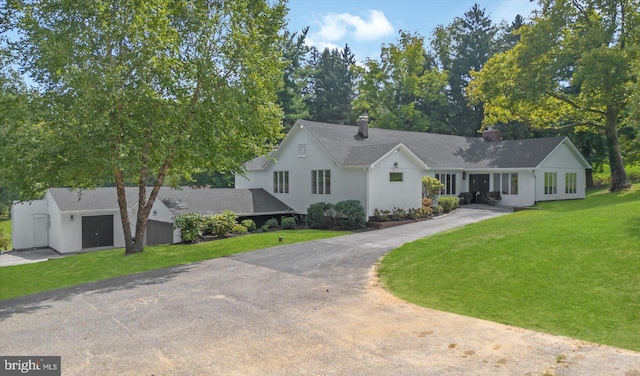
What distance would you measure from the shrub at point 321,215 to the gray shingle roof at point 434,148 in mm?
2445

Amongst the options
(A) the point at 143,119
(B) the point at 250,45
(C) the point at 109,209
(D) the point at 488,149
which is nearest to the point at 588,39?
(D) the point at 488,149

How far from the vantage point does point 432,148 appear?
30.0 meters

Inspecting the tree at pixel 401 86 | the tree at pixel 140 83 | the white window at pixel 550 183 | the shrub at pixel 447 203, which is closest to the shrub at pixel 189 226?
the tree at pixel 140 83

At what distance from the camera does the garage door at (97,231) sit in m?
25.5

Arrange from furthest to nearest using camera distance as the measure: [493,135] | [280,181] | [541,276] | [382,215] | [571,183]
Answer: [493,135]
[571,183]
[280,181]
[382,215]
[541,276]

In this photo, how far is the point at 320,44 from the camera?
220ft

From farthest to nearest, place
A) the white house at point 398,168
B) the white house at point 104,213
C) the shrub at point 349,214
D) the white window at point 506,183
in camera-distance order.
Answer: the white window at point 506,183
the white house at point 104,213
the white house at point 398,168
the shrub at point 349,214

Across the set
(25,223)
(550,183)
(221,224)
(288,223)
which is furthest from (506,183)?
(25,223)

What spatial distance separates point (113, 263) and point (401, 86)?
39.5 metres

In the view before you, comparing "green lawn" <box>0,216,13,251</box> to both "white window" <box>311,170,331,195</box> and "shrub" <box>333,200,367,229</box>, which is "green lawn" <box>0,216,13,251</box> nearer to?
"white window" <box>311,170,331,195</box>

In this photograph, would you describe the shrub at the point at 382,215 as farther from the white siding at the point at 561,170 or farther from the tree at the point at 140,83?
the white siding at the point at 561,170

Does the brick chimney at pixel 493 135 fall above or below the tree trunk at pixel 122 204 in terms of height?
above

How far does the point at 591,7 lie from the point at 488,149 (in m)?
10.9

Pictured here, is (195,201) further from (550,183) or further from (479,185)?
(550,183)
